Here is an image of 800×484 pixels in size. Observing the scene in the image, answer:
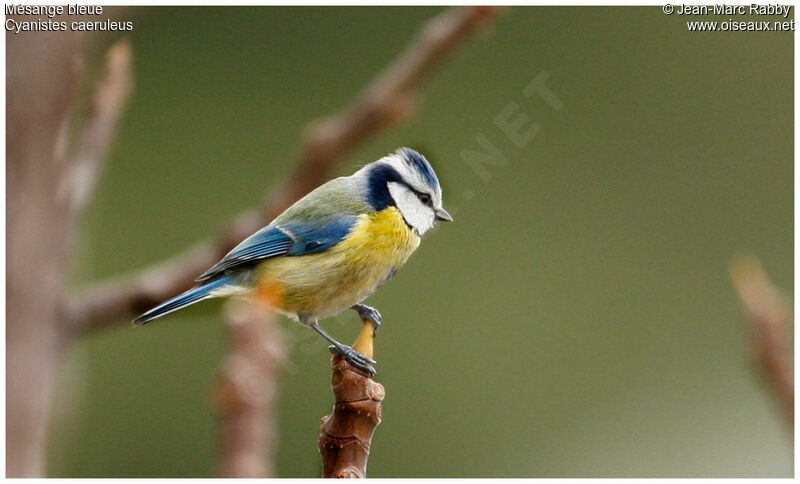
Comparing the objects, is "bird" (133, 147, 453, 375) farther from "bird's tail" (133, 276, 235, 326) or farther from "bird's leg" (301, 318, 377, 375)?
"bird's leg" (301, 318, 377, 375)

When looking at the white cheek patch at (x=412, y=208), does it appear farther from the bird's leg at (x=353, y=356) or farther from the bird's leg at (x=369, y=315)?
the bird's leg at (x=353, y=356)

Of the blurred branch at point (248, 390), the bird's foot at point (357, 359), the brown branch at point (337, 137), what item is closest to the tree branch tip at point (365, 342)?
the bird's foot at point (357, 359)

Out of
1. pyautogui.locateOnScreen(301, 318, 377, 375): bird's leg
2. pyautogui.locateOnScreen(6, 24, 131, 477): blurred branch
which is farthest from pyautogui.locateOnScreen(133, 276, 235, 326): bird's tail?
pyautogui.locateOnScreen(6, 24, 131, 477): blurred branch

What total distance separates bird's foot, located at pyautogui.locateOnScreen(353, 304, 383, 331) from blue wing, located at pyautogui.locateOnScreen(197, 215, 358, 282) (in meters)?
0.15

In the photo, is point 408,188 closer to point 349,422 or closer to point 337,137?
point 337,137

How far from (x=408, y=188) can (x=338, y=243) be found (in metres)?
0.11

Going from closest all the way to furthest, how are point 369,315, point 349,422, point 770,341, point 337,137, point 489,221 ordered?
point 770,341
point 349,422
point 369,315
point 337,137
point 489,221

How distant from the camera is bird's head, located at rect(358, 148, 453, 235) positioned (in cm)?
110

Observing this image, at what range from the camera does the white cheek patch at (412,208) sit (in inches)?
44.2

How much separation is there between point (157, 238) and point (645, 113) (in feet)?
5.37

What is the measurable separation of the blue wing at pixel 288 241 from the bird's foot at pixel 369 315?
5.8 inches

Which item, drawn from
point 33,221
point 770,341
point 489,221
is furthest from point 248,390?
point 489,221

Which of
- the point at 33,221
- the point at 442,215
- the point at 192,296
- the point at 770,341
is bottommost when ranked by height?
the point at 770,341

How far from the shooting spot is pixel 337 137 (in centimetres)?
104
